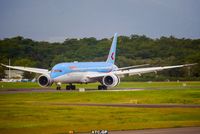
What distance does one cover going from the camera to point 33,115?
45.5 metres

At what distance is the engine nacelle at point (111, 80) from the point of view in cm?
8844

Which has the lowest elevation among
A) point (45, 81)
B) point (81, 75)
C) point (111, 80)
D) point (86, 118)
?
point (86, 118)

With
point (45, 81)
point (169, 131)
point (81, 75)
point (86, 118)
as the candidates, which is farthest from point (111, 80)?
point (169, 131)

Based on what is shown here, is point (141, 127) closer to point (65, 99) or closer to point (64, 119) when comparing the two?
point (64, 119)

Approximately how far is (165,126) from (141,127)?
167 centimetres

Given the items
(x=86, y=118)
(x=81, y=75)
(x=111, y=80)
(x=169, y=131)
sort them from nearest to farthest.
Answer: (x=169, y=131), (x=86, y=118), (x=111, y=80), (x=81, y=75)

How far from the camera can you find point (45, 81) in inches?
3642

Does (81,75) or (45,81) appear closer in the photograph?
(81,75)

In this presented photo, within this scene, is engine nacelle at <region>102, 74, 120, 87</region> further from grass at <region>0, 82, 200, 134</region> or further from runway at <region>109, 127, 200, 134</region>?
runway at <region>109, 127, 200, 134</region>

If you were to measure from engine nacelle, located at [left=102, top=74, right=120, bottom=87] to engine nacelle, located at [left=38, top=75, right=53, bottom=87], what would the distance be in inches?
338

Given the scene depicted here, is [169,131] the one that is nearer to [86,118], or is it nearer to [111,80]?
[86,118]

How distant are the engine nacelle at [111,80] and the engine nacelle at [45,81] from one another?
8.58 m

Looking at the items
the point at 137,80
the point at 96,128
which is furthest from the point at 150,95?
the point at 137,80

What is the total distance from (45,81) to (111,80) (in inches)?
434
